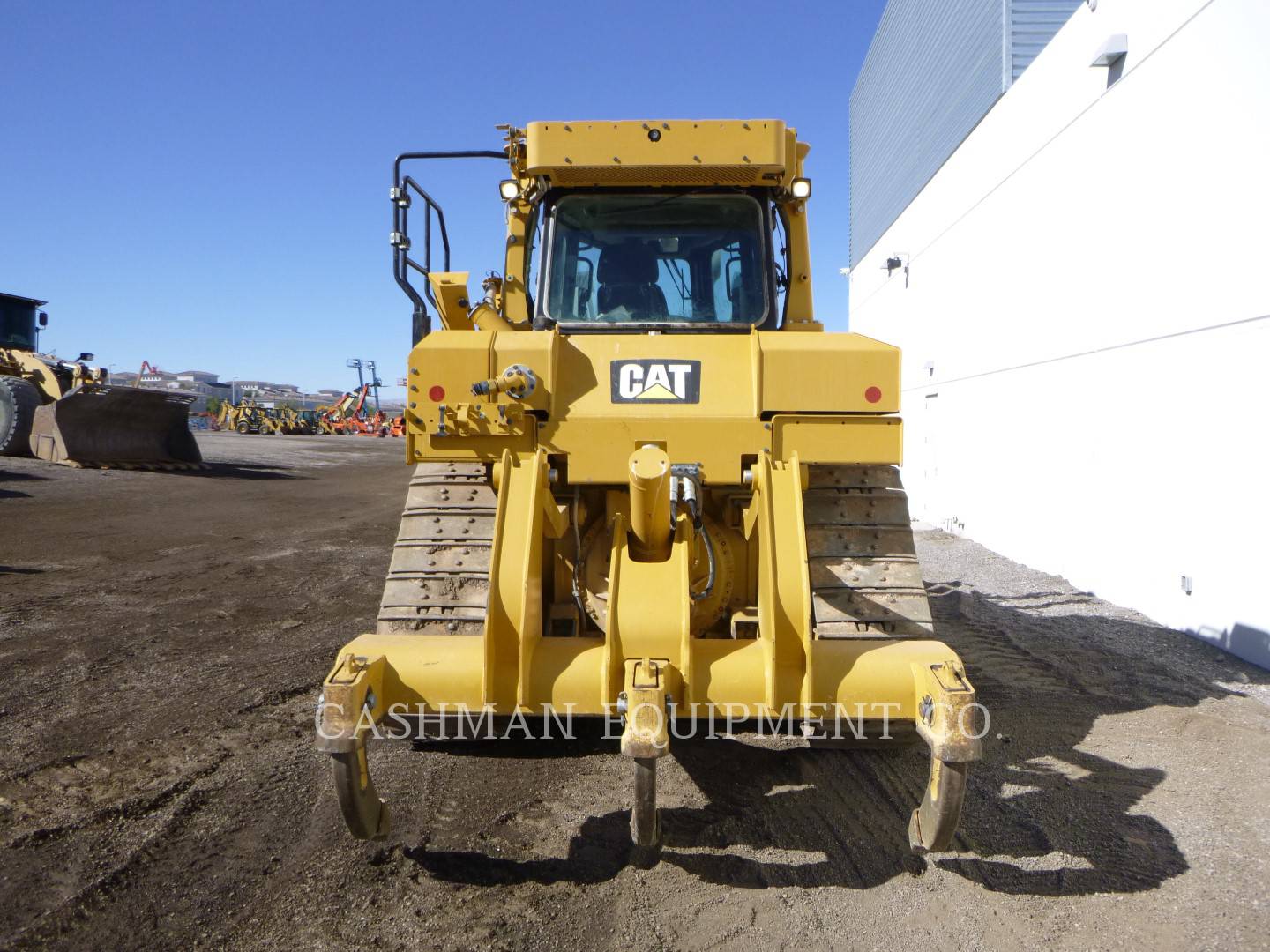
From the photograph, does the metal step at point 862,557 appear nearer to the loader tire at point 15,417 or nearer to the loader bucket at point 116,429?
the loader bucket at point 116,429

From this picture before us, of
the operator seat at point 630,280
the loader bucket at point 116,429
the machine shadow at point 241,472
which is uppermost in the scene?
the operator seat at point 630,280

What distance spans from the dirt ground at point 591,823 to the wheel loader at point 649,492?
1.18ft

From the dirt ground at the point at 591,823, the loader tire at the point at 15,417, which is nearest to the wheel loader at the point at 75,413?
the loader tire at the point at 15,417

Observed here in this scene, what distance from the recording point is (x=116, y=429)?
55.9 feet

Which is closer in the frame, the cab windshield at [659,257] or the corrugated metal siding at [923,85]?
the cab windshield at [659,257]

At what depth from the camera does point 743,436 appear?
3.57 m

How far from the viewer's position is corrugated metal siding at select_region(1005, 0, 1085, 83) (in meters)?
12.4

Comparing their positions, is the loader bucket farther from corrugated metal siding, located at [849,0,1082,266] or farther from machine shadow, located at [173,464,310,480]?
corrugated metal siding, located at [849,0,1082,266]

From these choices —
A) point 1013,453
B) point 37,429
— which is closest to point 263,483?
point 37,429

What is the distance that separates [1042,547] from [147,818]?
9.16m

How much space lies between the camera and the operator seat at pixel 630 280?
4.59 metres

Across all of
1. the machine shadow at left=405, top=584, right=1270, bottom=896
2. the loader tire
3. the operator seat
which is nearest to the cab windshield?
the operator seat

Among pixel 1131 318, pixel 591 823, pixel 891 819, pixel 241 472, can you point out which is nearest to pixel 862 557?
pixel 891 819

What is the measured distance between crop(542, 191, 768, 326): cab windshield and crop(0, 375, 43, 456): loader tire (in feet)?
52.5
